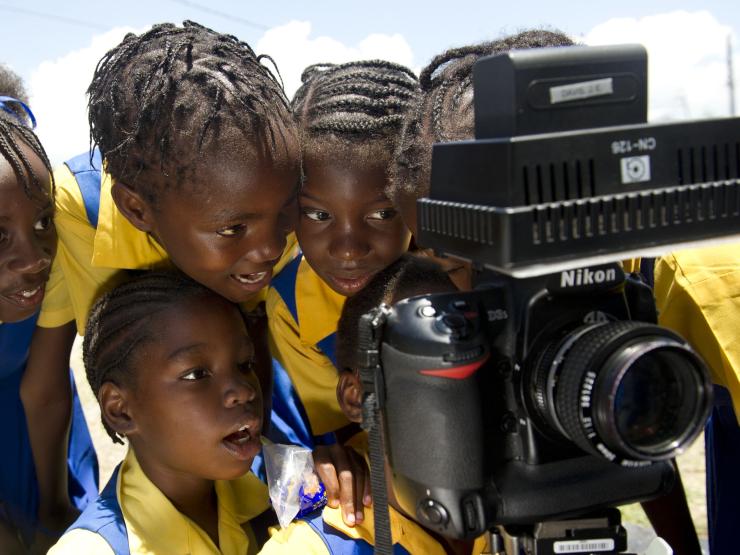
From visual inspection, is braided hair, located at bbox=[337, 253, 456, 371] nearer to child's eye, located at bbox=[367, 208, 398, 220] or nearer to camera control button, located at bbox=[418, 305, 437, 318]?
child's eye, located at bbox=[367, 208, 398, 220]

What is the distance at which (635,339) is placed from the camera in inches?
33.4

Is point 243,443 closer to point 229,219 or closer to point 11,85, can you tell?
point 229,219

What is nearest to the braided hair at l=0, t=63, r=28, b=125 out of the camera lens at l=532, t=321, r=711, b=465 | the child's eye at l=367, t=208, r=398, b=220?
the child's eye at l=367, t=208, r=398, b=220

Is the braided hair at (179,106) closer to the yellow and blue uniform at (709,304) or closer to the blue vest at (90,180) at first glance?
the blue vest at (90,180)

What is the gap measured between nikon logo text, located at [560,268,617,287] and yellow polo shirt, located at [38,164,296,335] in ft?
2.92

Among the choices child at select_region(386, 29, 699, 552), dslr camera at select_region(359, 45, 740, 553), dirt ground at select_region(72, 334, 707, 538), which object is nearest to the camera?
dslr camera at select_region(359, 45, 740, 553)

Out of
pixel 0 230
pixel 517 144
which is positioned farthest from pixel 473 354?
pixel 0 230

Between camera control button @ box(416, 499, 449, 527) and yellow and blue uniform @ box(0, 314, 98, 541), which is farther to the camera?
yellow and blue uniform @ box(0, 314, 98, 541)

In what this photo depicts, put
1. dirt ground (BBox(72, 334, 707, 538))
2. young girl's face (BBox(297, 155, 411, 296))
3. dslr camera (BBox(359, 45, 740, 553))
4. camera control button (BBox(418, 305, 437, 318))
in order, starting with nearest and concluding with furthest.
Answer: dslr camera (BBox(359, 45, 740, 553))
camera control button (BBox(418, 305, 437, 318))
young girl's face (BBox(297, 155, 411, 296))
dirt ground (BBox(72, 334, 707, 538))

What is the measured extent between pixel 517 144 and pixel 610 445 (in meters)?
0.32

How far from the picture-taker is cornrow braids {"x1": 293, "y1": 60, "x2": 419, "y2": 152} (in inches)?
61.4

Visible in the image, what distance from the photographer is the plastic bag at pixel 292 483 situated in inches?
57.5

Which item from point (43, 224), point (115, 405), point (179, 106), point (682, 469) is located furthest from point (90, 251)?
point (682, 469)

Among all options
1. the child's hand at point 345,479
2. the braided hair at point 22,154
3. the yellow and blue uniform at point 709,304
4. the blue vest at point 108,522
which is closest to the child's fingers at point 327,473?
the child's hand at point 345,479
